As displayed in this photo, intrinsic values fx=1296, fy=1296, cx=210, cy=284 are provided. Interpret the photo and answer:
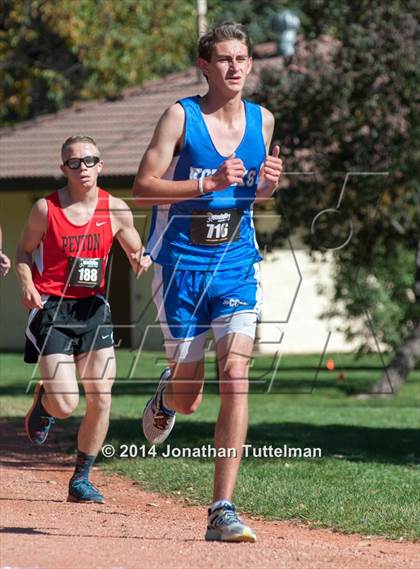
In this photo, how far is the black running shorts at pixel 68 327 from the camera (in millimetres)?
8383

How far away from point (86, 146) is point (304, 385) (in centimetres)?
1480

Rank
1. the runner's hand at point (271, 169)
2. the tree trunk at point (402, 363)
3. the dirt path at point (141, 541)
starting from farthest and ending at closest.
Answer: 1. the tree trunk at point (402, 363)
2. the runner's hand at point (271, 169)
3. the dirt path at point (141, 541)

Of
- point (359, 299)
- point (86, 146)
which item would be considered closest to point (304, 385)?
point (359, 299)

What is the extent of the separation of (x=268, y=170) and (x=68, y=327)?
2.08 metres

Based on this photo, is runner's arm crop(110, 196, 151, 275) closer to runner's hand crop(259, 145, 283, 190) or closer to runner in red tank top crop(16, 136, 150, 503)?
runner in red tank top crop(16, 136, 150, 503)

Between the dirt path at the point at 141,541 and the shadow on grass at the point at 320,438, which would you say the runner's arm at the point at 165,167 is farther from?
the shadow on grass at the point at 320,438

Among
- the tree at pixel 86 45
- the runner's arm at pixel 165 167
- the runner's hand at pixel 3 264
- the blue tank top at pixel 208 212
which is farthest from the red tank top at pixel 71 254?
the tree at pixel 86 45

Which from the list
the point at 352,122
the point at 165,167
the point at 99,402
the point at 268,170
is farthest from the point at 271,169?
the point at 352,122

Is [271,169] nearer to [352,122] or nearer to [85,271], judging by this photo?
[85,271]

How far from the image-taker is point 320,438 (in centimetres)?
1330

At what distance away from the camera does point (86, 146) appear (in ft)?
27.8

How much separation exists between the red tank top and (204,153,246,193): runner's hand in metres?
1.78

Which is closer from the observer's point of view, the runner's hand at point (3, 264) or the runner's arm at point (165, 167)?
the runner's arm at point (165, 167)

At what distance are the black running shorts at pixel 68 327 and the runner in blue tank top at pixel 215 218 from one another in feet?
4.12
